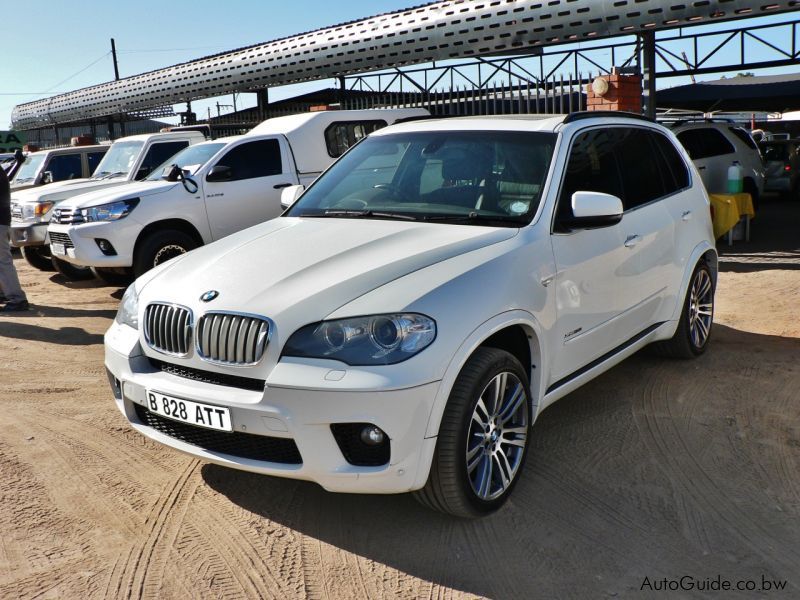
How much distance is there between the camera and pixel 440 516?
3576mm

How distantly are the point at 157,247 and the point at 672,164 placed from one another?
18.3ft

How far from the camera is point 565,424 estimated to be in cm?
464

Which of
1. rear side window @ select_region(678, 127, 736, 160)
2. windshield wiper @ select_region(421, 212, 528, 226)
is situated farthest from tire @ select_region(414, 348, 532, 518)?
rear side window @ select_region(678, 127, 736, 160)

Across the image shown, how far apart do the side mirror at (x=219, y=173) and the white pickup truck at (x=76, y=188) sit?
220 cm

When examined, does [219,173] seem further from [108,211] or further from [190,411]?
[190,411]

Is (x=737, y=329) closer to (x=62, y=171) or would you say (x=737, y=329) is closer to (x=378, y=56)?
(x=378, y=56)

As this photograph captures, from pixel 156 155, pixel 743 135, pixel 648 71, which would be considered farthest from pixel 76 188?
pixel 743 135

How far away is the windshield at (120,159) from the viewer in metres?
11.8

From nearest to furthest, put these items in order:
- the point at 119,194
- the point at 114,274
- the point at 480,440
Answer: the point at 480,440
the point at 119,194
the point at 114,274

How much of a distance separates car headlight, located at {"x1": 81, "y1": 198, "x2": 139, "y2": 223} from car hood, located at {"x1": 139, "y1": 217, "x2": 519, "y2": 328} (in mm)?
4694

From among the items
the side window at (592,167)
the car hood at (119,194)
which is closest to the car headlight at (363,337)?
the side window at (592,167)

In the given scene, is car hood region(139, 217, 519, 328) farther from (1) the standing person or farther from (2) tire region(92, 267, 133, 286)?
(1) the standing person

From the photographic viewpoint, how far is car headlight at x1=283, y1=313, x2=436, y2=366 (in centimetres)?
309

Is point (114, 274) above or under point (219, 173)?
under
